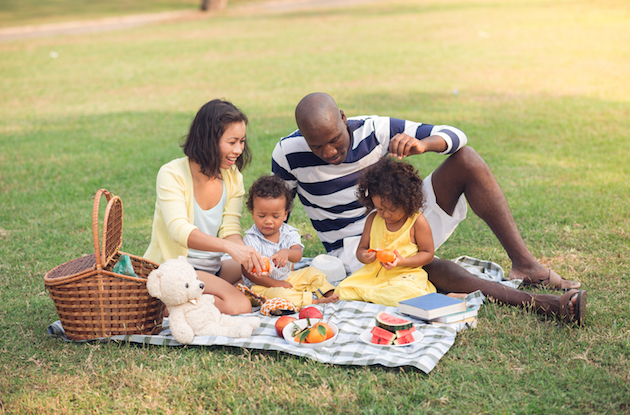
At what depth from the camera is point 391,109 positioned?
33.5 ft

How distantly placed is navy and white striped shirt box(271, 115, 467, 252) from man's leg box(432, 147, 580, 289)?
32cm

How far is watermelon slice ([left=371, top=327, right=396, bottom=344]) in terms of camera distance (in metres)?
2.98

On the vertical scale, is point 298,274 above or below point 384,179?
below

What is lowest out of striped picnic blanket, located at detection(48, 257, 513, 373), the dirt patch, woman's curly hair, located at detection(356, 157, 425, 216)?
striped picnic blanket, located at detection(48, 257, 513, 373)

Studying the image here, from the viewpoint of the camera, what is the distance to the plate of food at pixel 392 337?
117 inches

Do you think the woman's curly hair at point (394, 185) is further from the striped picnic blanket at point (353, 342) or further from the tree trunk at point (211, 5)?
the tree trunk at point (211, 5)

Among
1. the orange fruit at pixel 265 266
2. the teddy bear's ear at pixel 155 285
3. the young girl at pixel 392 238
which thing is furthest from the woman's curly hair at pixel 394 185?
the teddy bear's ear at pixel 155 285

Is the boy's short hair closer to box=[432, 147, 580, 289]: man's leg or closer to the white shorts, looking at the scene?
the white shorts

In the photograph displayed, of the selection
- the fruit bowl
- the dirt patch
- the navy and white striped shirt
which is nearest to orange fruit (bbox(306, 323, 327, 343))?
the fruit bowl

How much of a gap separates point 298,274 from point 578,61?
12185 mm

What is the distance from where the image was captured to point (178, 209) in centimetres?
353

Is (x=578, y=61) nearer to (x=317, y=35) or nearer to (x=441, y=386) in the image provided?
(x=317, y=35)

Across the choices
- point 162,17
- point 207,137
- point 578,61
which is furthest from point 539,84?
point 162,17

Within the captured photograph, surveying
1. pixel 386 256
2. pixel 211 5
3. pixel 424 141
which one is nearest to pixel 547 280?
pixel 386 256
